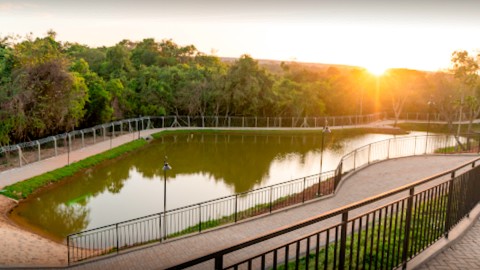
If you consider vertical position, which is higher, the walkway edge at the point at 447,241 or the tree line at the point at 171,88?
the tree line at the point at 171,88

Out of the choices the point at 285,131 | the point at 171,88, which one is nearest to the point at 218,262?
the point at 285,131

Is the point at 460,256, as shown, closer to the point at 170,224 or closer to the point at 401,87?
the point at 170,224

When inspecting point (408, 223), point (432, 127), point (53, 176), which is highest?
point (408, 223)

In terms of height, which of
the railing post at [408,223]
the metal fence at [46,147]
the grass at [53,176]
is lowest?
the grass at [53,176]

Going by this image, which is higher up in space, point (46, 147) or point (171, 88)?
point (171, 88)

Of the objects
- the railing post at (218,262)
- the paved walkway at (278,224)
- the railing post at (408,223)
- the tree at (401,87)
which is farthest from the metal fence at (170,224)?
the tree at (401,87)

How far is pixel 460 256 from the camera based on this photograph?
5863 millimetres

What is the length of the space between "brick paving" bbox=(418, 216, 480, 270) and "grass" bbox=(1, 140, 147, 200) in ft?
58.2

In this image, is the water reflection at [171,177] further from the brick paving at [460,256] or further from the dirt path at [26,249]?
the brick paving at [460,256]

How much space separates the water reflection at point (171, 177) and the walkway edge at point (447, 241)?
481 inches

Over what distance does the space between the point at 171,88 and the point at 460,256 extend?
4046 cm

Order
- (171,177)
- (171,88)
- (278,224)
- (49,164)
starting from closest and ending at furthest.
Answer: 1. (278,224)
2. (171,177)
3. (49,164)
4. (171,88)

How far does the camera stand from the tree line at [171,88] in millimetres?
26984

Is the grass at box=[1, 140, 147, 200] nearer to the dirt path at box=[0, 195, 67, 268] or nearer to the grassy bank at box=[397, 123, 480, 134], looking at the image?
the dirt path at box=[0, 195, 67, 268]
